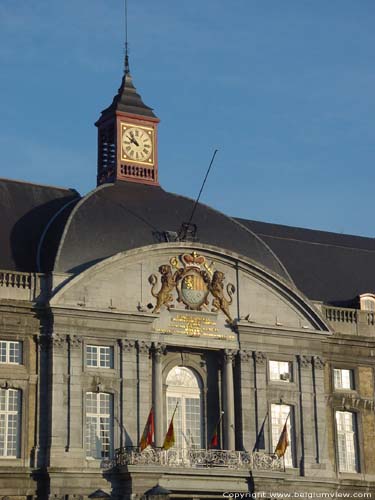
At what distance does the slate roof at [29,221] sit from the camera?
5472 cm

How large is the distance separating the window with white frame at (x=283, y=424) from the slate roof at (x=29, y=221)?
11840 mm

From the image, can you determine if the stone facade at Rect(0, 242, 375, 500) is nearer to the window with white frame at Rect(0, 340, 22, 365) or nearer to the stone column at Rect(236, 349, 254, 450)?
the stone column at Rect(236, 349, 254, 450)

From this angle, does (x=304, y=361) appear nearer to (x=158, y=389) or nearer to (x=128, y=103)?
(x=158, y=389)

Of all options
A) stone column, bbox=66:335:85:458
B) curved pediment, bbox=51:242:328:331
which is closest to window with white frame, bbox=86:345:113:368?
stone column, bbox=66:335:85:458

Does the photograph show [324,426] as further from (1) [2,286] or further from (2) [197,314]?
(1) [2,286]

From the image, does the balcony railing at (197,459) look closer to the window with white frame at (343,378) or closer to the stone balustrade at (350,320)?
the window with white frame at (343,378)

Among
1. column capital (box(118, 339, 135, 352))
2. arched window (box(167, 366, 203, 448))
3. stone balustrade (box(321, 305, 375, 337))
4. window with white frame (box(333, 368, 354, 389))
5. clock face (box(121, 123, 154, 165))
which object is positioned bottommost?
arched window (box(167, 366, 203, 448))

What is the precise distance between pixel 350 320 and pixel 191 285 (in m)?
9.31

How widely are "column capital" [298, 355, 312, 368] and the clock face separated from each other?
1189 centimetres

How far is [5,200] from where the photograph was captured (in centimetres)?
5784

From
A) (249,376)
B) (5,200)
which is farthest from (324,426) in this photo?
(5,200)

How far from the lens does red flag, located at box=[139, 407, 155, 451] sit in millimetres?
51594

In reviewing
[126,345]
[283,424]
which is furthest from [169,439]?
[283,424]

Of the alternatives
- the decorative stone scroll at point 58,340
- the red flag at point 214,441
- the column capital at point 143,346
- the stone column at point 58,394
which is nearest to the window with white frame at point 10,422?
the stone column at point 58,394
